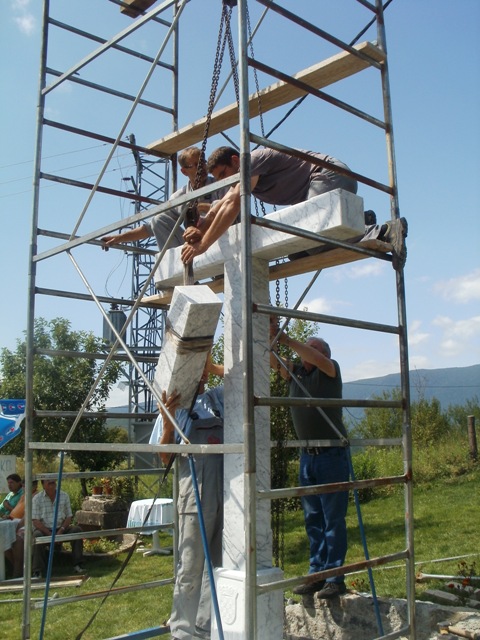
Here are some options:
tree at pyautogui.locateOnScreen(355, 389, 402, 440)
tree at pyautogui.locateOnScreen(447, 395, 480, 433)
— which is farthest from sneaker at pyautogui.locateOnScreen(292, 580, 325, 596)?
tree at pyautogui.locateOnScreen(355, 389, 402, 440)

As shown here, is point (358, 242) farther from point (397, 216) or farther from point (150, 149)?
point (150, 149)

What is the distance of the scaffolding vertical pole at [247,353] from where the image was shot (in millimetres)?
3314

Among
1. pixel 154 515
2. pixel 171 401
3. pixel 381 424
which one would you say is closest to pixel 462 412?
pixel 381 424

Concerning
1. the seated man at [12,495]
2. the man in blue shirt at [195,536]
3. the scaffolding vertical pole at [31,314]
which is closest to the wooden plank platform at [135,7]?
the scaffolding vertical pole at [31,314]

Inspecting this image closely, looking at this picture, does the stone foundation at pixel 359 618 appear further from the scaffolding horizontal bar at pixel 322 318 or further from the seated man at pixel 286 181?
the seated man at pixel 286 181

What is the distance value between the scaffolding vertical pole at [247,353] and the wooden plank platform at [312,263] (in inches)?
41.3

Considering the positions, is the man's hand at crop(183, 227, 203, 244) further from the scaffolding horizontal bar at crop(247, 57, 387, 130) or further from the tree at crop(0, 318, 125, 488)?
the tree at crop(0, 318, 125, 488)

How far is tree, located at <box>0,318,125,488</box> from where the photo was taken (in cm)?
1667

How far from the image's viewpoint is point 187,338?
4.03 meters

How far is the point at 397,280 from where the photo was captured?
14.5ft

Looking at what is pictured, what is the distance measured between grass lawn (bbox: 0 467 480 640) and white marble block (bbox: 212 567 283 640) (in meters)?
2.42

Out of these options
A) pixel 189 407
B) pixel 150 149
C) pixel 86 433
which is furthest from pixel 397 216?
pixel 86 433

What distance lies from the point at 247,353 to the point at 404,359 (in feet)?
4.69

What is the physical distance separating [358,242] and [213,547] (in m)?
2.33
